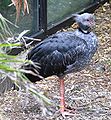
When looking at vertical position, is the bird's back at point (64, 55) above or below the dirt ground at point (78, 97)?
above

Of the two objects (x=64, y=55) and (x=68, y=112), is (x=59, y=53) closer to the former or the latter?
(x=64, y=55)

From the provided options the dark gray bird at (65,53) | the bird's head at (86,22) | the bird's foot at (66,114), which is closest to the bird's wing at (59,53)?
the dark gray bird at (65,53)

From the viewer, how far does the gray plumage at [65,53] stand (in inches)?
116

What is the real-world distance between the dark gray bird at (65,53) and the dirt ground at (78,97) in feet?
0.61

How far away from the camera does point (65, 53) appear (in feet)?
9.69

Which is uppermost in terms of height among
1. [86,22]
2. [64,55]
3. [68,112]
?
[86,22]

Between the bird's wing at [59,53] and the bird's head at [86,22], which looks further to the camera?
the bird's head at [86,22]

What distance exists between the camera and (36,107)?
3.21 m

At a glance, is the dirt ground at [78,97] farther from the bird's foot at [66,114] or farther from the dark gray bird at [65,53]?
the dark gray bird at [65,53]

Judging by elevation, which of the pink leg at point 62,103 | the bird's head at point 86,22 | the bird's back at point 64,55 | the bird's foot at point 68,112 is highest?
the bird's head at point 86,22

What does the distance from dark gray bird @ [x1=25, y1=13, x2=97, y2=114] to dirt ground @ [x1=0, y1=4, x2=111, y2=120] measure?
0.19m

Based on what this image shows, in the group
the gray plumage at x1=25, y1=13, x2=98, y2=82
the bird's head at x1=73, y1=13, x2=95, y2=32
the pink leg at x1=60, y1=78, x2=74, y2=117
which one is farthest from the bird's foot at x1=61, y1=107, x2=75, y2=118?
the bird's head at x1=73, y1=13, x2=95, y2=32

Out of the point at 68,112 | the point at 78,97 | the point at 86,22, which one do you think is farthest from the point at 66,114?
the point at 86,22

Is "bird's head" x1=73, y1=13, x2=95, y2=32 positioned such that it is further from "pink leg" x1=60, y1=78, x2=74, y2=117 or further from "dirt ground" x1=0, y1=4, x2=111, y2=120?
"dirt ground" x1=0, y1=4, x2=111, y2=120
